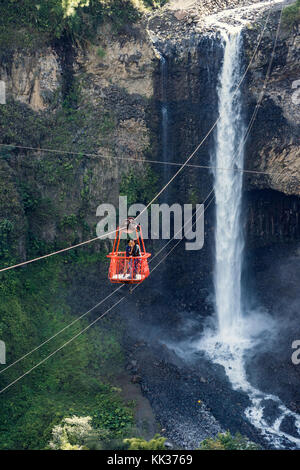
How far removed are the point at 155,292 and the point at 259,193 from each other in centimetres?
829

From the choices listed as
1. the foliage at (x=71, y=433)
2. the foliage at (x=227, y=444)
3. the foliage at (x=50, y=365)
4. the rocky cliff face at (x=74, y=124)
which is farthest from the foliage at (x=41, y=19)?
the foliage at (x=227, y=444)

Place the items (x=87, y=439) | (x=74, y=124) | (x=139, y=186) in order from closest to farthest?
(x=87, y=439)
(x=74, y=124)
(x=139, y=186)

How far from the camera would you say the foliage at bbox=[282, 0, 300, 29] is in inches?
899

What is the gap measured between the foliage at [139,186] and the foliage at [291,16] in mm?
9917

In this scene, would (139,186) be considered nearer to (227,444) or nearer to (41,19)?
(41,19)

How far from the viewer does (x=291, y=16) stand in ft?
75.1

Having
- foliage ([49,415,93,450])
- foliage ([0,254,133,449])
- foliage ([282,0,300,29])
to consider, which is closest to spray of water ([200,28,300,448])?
foliage ([282,0,300,29])

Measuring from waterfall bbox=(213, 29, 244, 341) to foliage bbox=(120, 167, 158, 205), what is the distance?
3.51m

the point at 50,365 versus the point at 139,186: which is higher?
the point at 139,186

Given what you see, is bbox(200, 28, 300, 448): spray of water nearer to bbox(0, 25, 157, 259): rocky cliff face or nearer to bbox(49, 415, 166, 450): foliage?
bbox(0, 25, 157, 259): rocky cliff face

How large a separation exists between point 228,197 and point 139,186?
16.1ft

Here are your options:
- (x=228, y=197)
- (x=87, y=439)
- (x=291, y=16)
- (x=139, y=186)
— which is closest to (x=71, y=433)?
(x=87, y=439)

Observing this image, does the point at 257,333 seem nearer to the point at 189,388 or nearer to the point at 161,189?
the point at 189,388

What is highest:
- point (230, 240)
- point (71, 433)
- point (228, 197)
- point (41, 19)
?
point (41, 19)
